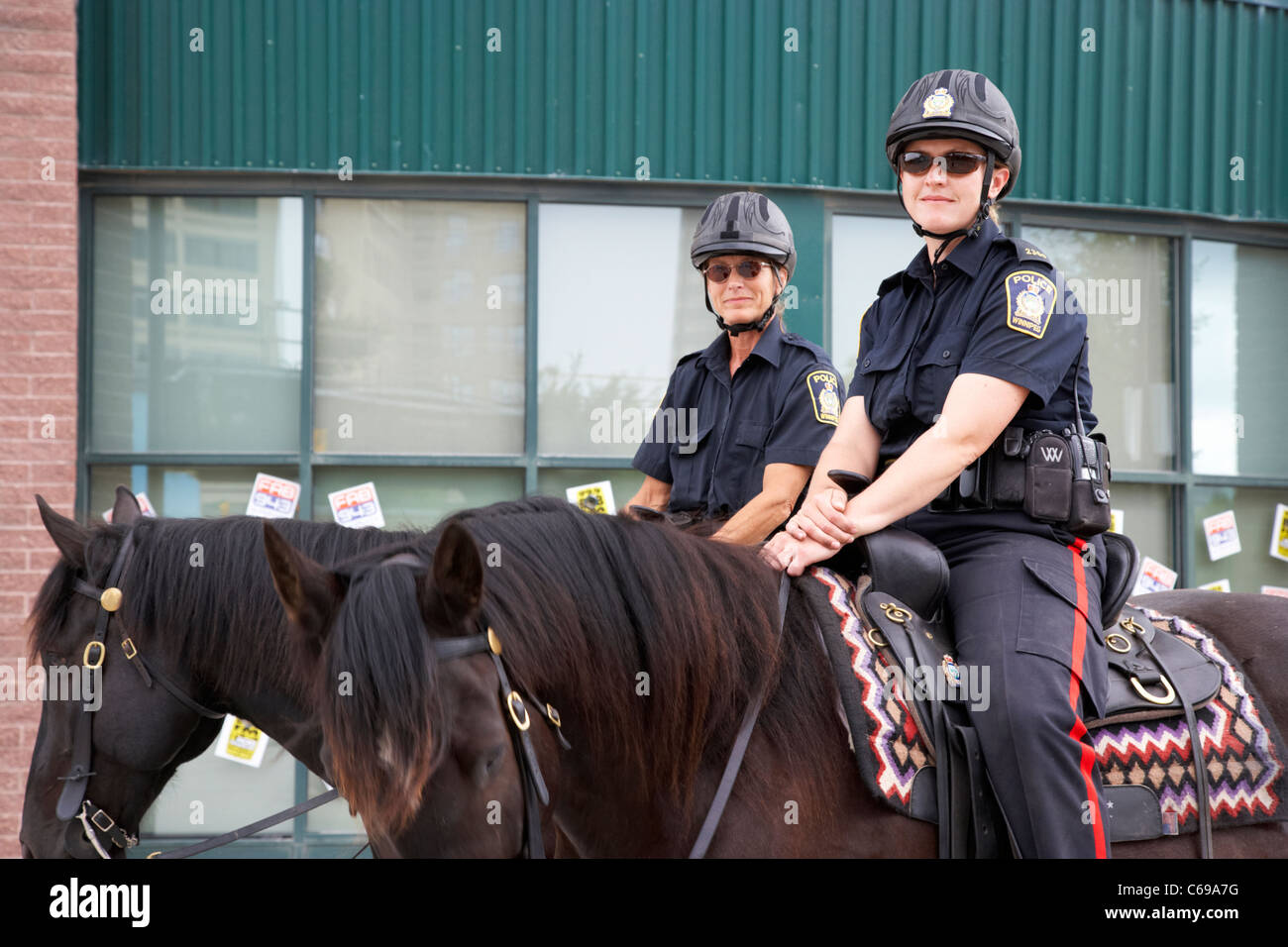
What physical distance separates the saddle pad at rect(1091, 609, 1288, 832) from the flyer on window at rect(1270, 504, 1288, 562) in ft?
16.3

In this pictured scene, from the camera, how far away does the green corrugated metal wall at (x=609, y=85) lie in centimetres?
602

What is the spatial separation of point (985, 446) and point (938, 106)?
86 cm

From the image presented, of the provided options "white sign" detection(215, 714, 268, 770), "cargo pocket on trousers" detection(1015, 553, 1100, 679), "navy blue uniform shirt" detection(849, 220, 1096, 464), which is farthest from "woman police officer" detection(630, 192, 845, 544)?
"white sign" detection(215, 714, 268, 770)

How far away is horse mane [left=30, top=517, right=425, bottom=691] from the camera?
3072mm

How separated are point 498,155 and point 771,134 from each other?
1.62m

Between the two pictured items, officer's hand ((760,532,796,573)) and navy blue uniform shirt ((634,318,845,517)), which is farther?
navy blue uniform shirt ((634,318,845,517))

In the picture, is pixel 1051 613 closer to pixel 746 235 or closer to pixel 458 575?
pixel 458 575

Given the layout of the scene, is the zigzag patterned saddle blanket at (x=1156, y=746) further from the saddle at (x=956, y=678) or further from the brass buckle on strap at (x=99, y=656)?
the brass buckle on strap at (x=99, y=656)

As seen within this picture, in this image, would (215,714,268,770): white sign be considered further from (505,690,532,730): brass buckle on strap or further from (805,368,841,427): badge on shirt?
(505,690,532,730): brass buckle on strap

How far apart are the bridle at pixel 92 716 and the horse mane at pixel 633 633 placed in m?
1.51

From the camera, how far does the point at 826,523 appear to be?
246 cm

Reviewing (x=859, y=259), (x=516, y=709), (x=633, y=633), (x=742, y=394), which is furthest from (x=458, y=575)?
(x=859, y=259)
